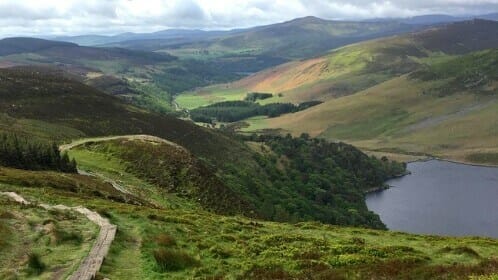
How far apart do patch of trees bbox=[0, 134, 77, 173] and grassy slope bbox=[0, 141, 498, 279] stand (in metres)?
23.9

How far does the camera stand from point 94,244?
31.6m

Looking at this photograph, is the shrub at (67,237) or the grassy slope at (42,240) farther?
the shrub at (67,237)

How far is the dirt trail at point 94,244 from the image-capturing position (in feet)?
85.1

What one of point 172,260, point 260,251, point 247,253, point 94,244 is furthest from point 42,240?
point 260,251

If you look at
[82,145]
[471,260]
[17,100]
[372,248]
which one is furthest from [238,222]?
[17,100]

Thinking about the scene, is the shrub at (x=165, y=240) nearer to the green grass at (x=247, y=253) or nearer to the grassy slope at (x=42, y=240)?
the green grass at (x=247, y=253)

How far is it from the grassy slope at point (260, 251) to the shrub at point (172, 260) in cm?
11

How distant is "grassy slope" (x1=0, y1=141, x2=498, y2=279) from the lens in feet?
92.7

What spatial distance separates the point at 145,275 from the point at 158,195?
50100 millimetres

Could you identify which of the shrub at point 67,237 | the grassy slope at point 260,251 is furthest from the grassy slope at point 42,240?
the grassy slope at point 260,251

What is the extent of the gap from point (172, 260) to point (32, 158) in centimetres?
5261

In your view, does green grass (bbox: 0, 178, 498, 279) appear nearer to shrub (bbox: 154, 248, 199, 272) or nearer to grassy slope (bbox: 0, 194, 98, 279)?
shrub (bbox: 154, 248, 199, 272)

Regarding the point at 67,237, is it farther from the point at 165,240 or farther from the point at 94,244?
the point at 165,240

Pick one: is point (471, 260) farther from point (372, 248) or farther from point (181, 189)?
point (181, 189)
